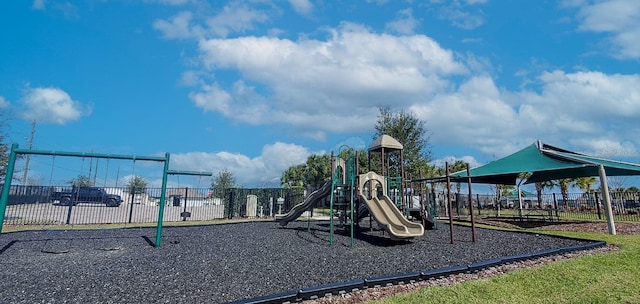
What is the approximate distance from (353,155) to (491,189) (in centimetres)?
3504

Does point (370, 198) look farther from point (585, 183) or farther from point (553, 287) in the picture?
point (585, 183)

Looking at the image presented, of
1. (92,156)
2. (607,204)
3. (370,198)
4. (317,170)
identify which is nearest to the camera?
(92,156)

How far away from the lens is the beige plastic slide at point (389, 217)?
8.48 metres

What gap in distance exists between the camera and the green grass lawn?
395 centimetres

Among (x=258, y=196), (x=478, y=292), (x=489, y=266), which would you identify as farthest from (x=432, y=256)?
(x=258, y=196)

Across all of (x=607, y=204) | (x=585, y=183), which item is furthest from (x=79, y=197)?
(x=585, y=183)

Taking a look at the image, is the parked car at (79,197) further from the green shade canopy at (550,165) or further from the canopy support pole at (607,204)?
the canopy support pole at (607,204)

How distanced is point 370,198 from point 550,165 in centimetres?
880

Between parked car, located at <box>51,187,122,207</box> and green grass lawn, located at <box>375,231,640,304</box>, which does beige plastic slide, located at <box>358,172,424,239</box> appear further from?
parked car, located at <box>51,187,122,207</box>

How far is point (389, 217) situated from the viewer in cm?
930

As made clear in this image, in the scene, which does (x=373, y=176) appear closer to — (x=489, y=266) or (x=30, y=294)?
(x=489, y=266)

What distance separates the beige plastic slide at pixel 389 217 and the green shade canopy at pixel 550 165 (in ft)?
7.80

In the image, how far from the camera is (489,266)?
5.72 m

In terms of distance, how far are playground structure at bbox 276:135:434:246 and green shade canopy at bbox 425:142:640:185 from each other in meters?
1.88
